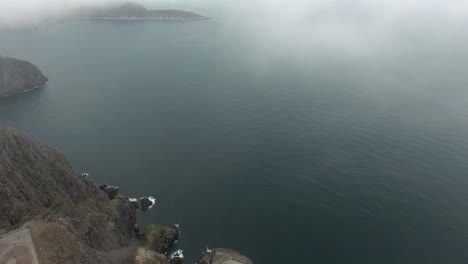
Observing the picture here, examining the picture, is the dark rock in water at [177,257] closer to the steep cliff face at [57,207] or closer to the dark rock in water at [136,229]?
the steep cliff face at [57,207]

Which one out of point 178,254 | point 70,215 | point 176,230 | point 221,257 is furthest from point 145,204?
point 221,257

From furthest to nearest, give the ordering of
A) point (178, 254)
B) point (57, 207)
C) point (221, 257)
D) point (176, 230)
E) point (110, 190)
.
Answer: point (110, 190)
point (176, 230)
point (178, 254)
point (57, 207)
point (221, 257)

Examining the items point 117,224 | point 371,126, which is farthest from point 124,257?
point 371,126

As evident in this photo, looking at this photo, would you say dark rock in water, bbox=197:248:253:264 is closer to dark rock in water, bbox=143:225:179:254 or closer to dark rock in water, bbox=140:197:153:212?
dark rock in water, bbox=143:225:179:254

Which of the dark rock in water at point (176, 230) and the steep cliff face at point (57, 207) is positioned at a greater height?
the steep cliff face at point (57, 207)

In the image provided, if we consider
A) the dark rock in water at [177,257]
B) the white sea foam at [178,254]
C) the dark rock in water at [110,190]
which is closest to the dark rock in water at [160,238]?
the white sea foam at [178,254]

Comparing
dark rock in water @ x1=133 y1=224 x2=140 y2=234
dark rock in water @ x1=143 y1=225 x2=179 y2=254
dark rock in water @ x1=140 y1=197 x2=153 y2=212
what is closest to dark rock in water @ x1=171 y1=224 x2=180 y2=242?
dark rock in water @ x1=143 y1=225 x2=179 y2=254

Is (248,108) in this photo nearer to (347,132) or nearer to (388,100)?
(347,132)

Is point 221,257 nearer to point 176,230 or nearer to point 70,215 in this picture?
point 176,230
